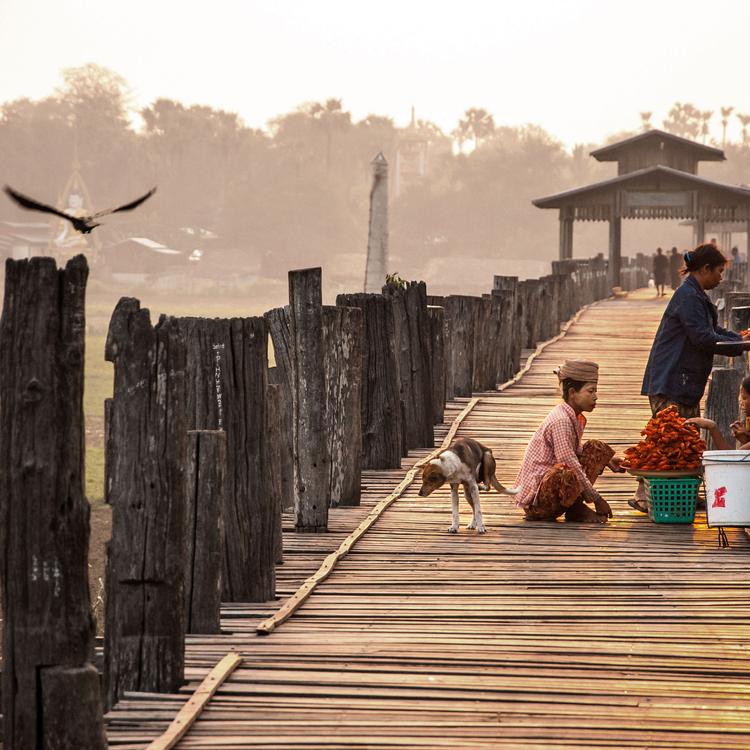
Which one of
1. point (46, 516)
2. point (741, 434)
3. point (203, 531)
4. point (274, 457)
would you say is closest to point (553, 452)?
point (741, 434)

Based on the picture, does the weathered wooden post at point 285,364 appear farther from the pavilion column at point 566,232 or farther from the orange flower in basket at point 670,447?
the pavilion column at point 566,232

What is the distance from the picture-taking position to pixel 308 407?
9461 mm

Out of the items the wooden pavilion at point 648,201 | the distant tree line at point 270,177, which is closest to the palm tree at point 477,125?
the distant tree line at point 270,177

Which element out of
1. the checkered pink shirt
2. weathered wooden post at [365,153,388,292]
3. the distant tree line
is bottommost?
the checkered pink shirt

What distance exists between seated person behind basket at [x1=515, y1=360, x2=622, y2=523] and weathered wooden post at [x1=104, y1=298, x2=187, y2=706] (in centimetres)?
394

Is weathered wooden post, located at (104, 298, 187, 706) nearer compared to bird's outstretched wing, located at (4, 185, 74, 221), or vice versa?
bird's outstretched wing, located at (4, 185, 74, 221)

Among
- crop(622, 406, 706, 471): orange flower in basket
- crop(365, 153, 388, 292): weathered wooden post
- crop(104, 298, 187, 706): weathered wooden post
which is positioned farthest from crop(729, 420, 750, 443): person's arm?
crop(365, 153, 388, 292): weathered wooden post

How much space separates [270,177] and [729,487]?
111511 millimetres

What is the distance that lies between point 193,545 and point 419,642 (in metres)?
1.04

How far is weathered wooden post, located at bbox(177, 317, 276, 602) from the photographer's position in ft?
24.6

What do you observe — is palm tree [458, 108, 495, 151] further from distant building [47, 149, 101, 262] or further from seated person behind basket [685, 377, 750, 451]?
seated person behind basket [685, 377, 750, 451]

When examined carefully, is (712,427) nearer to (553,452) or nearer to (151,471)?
(553,452)

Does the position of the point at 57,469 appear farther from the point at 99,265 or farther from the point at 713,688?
the point at 99,265

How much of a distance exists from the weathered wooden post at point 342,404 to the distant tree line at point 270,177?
3734 inches
